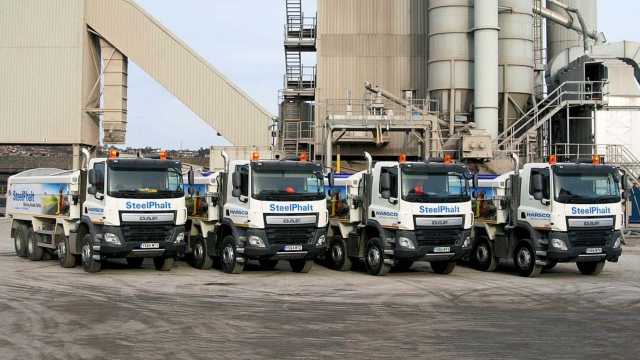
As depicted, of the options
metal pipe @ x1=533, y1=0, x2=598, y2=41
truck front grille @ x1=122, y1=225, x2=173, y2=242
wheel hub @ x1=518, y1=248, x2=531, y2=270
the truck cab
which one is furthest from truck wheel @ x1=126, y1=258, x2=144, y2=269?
metal pipe @ x1=533, y1=0, x2=598, y2=41

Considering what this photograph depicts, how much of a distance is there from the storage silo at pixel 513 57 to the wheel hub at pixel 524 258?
22930mm

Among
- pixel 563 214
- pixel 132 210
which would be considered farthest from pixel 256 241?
pixel 563 214

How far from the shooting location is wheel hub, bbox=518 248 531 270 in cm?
1983

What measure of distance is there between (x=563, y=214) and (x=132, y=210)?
9893mm

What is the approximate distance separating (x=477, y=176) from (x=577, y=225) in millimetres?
3042

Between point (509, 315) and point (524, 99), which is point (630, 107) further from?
point (509, 315)

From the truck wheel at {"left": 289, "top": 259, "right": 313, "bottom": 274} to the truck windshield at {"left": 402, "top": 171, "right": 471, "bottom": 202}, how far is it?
321 cm

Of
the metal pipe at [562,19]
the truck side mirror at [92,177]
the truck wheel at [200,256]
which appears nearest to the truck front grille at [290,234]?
the truck wheel at [200,256]

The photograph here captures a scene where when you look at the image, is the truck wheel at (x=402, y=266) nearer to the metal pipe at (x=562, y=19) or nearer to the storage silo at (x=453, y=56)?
the storage silo at (x=453, y=56)

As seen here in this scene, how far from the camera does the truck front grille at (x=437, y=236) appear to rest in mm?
19047

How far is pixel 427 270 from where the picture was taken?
21672mm

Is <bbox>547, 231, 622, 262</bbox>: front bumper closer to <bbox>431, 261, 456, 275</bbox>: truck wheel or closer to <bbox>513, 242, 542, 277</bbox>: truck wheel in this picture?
<bbox>513, 242, 542, 277</bbox>: truck wheel

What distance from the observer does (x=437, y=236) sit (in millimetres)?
19156

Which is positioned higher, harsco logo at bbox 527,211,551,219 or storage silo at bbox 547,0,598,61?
storage silo at bbox 547,0,598,61
